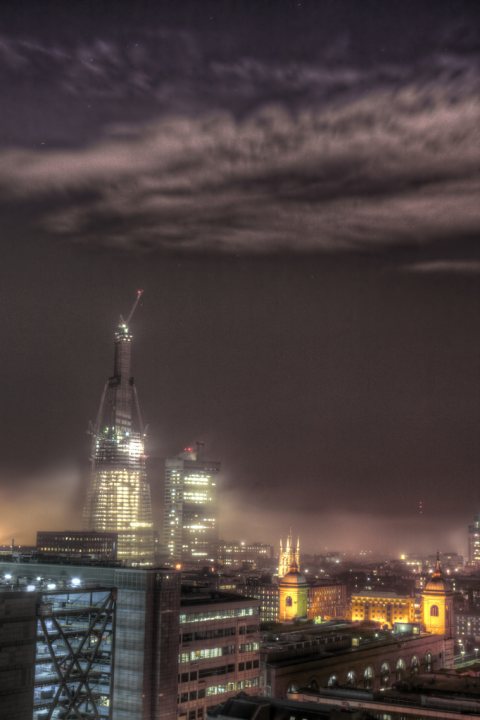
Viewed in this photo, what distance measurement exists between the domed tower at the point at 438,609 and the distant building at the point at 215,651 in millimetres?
58793

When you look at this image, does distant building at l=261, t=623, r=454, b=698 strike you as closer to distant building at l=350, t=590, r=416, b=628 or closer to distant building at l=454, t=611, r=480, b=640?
distant building at l=350, t=590, r=416, b=628

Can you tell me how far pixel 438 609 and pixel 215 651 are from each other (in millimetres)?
67598

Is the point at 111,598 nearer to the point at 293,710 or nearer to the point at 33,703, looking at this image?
the point at 33,703

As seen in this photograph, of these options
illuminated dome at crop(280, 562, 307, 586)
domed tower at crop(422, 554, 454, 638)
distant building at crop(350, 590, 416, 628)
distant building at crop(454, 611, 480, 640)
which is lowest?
distant building at crop(454, 611, 480, 640)

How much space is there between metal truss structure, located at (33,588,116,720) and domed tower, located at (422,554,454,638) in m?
83.1

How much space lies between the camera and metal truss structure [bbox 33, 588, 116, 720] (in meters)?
55.5

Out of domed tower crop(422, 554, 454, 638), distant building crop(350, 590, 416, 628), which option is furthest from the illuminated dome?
distant building crop(350, 590, 416, 628)

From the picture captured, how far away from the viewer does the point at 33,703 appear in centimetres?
5200

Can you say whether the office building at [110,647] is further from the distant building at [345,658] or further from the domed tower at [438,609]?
the domed tower at [438,609]

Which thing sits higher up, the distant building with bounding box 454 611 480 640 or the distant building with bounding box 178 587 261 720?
the distant building with bounding box 178 587 261 720

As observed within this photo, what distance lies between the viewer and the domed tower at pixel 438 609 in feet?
428

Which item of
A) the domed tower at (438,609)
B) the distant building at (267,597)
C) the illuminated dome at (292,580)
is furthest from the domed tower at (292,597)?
the distant building at (267,597)

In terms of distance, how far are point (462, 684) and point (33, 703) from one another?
41.7 metres

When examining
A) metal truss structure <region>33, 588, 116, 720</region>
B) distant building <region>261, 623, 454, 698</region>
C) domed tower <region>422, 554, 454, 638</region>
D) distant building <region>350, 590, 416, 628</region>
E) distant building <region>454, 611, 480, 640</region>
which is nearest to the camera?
metal truss structure <region>33, 588, 116, 720</region>
